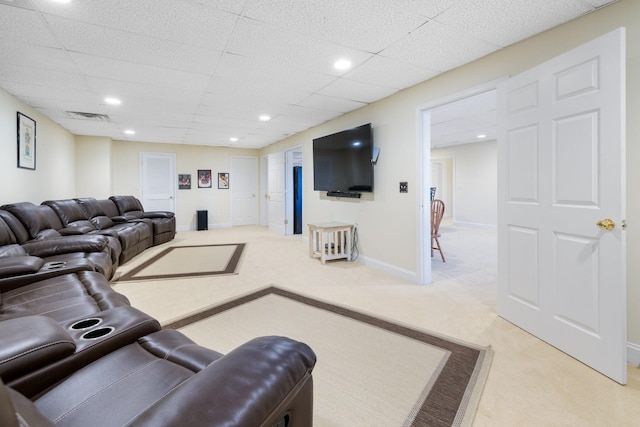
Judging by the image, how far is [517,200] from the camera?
7.91 ft

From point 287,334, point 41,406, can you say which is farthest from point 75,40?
point 287,334

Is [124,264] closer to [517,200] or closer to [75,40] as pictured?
[75,40]

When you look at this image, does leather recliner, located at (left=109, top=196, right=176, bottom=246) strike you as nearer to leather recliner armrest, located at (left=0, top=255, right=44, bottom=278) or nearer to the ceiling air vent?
the ceiling air vent

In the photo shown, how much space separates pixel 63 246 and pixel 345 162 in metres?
3.58

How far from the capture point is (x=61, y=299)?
172 cm

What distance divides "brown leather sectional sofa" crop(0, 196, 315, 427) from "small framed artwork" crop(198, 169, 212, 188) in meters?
6.62

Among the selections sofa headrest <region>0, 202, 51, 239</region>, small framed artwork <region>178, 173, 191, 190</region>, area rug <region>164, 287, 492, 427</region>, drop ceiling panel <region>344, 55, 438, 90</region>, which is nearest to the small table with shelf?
area rug <region>164, 287, 492, 427</region>

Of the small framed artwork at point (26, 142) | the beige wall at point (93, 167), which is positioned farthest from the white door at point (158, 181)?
the small framed artwork at point (26, 142)

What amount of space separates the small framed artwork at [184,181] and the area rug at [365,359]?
20.1 ft

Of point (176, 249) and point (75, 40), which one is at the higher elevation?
point (75, 40)

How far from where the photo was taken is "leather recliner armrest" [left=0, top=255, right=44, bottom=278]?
1.96 meters

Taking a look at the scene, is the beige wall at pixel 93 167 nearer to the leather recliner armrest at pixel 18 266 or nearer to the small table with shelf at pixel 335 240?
the small table with shelf at pixel 335 240

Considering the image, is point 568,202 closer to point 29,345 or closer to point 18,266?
point 29,345

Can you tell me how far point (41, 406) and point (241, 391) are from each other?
0.70m
